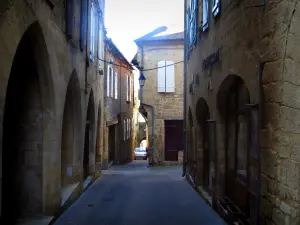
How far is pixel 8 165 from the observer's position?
598 centimetres

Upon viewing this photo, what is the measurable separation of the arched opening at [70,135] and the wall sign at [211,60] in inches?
113

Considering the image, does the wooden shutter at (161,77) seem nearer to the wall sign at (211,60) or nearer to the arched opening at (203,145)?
the arched opening at (203,145)

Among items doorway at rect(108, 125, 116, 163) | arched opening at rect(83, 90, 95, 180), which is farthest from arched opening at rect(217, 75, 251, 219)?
doorway at rect(108, 125, 116, 163)

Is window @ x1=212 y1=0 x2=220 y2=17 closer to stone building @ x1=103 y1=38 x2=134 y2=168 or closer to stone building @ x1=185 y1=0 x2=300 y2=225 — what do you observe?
stone building @ x1=185 y1=0 x2=300 y2=225

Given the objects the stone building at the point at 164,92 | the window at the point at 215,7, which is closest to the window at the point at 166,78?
the stone building at the point at 164,92

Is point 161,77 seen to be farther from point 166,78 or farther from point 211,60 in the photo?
point 211,60

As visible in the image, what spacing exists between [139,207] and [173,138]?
11.5 meters

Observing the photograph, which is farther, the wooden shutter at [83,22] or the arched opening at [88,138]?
the arched opening at [88,138]

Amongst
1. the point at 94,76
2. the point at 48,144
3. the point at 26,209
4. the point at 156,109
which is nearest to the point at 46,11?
the point at 48,144

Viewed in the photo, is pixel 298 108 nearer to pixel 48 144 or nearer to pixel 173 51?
pixel 48 144

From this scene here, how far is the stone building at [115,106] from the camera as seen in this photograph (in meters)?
16.4

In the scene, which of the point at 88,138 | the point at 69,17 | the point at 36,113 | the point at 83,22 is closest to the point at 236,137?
the point at 36,113

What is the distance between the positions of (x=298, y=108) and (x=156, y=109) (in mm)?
15467

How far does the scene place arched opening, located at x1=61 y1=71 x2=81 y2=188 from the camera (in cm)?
851
